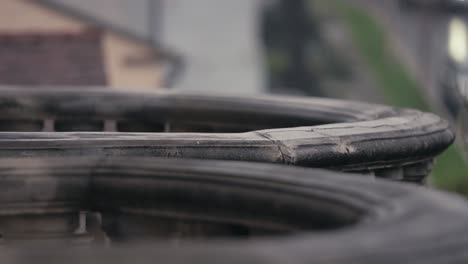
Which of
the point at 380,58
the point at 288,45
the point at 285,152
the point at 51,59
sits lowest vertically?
the point at 380,58

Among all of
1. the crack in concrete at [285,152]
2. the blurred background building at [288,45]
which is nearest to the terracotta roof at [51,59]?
the blurred background building at [288,45]

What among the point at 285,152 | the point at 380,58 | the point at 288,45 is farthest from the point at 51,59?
the point at 288,45

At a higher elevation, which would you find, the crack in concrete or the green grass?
the crack in concrete

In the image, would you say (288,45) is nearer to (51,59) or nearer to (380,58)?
(380,58)

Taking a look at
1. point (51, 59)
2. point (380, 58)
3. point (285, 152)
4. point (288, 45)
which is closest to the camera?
point (285, 152)

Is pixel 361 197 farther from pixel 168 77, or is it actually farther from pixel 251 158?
pixel 168 77

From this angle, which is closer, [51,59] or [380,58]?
[51,59]

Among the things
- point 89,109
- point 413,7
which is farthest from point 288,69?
point 89,109

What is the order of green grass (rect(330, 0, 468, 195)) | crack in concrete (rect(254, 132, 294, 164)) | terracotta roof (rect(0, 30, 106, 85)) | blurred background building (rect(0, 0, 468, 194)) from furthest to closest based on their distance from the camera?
green grass (rect(330, 0, 468, 195)) < blurred background building (rect(0, 0, 468, 194)) < terracotta roof (rect(0, 30, 106, 85)) < crack in concrete (rect(254, 132, 294, 164))

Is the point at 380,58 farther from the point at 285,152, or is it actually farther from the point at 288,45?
the point at 285,152

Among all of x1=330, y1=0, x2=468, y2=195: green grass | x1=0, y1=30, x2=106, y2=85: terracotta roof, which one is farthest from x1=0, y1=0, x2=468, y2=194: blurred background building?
x1=0, y1=30, x2=106, y2=85: terracotta roof

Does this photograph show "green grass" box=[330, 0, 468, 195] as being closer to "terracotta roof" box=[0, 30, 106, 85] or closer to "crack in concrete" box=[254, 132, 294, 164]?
"terracotta roof" box=[0, 30, 106, 85]

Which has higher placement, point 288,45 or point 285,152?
point 285,152

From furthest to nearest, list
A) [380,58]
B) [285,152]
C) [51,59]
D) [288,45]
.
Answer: [288,45] → [380,58] → [51,59] → [285,152]
